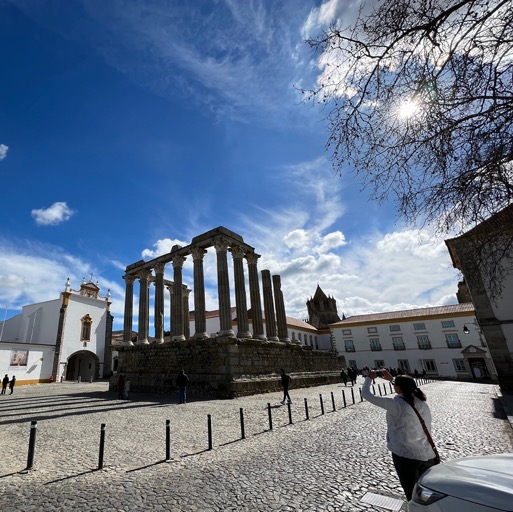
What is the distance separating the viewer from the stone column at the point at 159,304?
841 inches

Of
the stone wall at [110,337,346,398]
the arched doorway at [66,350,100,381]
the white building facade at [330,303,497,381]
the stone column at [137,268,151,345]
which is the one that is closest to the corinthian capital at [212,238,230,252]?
the stone wall at [110,337,346,398]

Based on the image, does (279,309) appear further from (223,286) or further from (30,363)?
(30,363)

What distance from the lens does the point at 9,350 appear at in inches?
1029

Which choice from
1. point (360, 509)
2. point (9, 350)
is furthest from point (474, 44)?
point (9, 350)

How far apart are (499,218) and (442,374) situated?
119 ft

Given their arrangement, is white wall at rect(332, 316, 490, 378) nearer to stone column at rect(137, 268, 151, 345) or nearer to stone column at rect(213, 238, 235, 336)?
stone column at rect(213, 238, 235, 336)

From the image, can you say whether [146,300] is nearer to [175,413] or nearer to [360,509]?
[175,413]

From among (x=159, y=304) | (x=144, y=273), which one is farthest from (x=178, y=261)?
(x=144, y=273)

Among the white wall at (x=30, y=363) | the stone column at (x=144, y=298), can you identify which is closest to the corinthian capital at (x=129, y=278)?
the stone column at (x=144, y=298)

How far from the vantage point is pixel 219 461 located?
17.3ft

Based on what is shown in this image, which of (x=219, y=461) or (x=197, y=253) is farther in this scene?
(x=197, y=253)

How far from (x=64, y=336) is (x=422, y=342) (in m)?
41.5

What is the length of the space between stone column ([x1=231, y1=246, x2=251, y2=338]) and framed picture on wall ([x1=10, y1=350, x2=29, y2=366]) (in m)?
22.4

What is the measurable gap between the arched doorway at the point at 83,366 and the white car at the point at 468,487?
128ft
